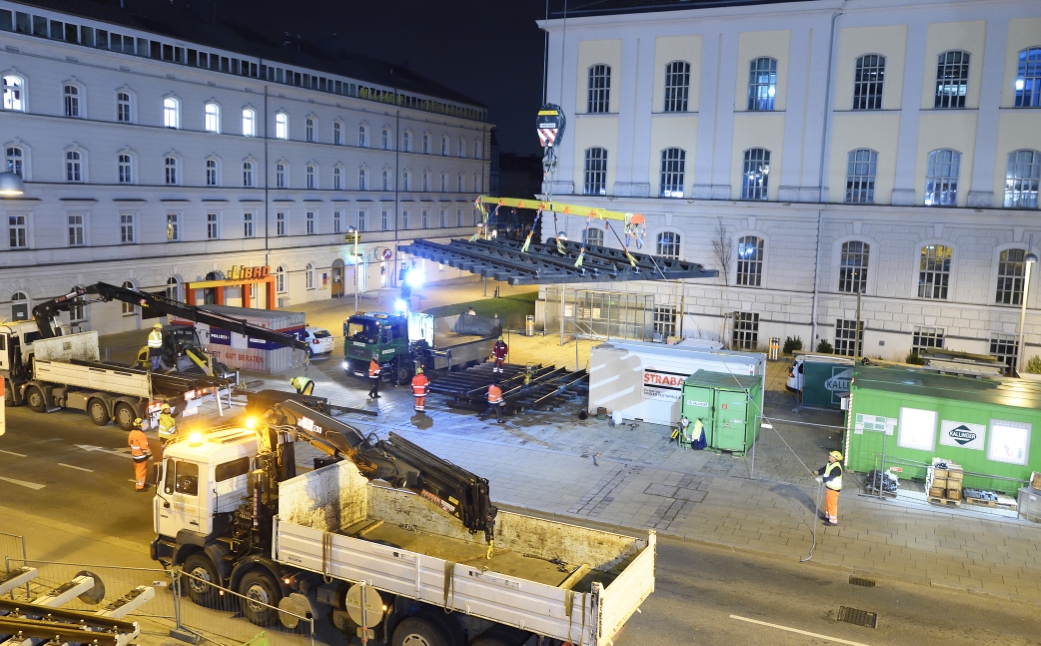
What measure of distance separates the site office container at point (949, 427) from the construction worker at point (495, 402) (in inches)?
386

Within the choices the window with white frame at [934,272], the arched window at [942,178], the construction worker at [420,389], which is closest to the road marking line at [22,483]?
the construction worker at [420,389]

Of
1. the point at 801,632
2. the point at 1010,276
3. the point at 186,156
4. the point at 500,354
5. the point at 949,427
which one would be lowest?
the point at 801,632

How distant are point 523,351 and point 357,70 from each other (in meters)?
28.9

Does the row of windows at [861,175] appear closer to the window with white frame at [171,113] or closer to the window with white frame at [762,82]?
the window with white frame at [762,82]

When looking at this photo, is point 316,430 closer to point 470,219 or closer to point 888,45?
point 888,45

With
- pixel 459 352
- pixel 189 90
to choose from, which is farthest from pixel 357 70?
pixel 459 352

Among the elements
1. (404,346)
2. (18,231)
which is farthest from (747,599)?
(18,231)

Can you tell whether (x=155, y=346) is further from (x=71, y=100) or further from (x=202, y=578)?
(x=202, y=578)

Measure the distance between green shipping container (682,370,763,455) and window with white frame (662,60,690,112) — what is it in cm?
1918

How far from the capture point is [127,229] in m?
38.6

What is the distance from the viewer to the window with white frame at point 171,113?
4019 centimetres

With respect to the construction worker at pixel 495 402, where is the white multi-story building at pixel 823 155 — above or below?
above

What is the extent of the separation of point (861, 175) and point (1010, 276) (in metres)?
7.20

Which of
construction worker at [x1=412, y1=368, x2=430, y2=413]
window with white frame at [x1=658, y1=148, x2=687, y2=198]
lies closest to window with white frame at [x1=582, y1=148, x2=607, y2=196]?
window with white frame at [x1=658, y1=148, x2=687, y2=198]
